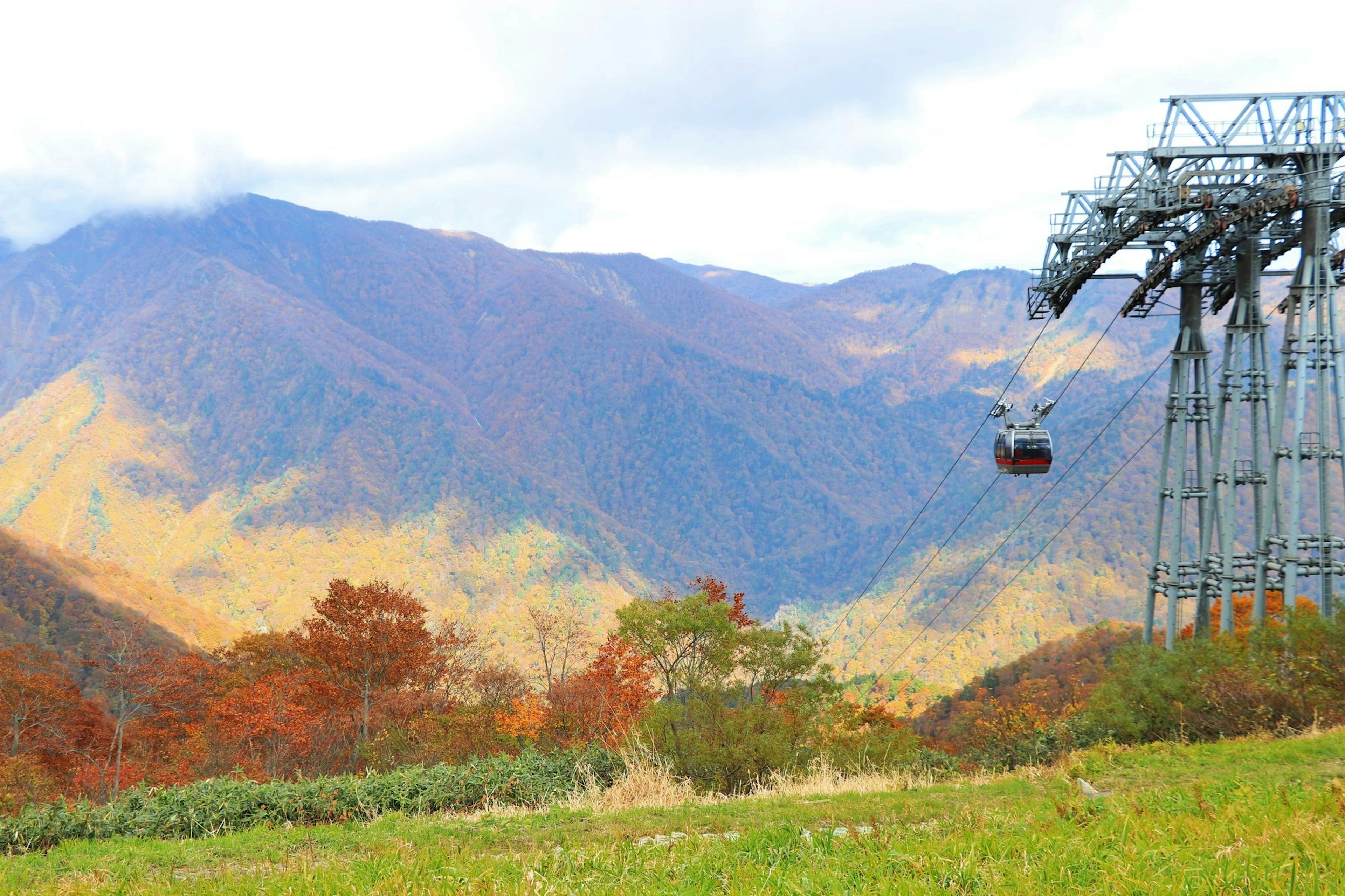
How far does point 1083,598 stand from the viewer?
120312 millimetres

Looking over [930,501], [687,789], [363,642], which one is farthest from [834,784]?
[930,501]

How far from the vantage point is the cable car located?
21.4 metres

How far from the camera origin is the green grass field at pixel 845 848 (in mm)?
4184

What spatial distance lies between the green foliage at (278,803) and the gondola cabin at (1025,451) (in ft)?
46.0

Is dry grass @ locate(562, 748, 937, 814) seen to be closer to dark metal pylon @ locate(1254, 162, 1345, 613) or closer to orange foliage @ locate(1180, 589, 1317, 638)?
Answer: orange foliage @ locate(1180, 589, 1317, 638)

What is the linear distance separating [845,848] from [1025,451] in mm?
17883

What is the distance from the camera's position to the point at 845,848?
546 cm

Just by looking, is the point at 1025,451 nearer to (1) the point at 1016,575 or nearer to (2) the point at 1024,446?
(2) the point at 1024,446

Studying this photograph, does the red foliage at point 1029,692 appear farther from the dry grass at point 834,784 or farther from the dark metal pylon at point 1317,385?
the dry grass at point 834,784

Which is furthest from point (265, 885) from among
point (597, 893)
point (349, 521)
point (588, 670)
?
point (349, 521)

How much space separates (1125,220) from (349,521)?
180m

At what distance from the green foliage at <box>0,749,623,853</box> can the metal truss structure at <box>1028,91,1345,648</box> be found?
595 inches

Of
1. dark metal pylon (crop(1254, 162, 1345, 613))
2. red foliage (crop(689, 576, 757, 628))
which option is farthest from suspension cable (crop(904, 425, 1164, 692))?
dark metal pylon (crop(1254, 162, 1345, 613))

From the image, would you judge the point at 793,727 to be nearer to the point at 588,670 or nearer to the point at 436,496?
the point at 588,670
